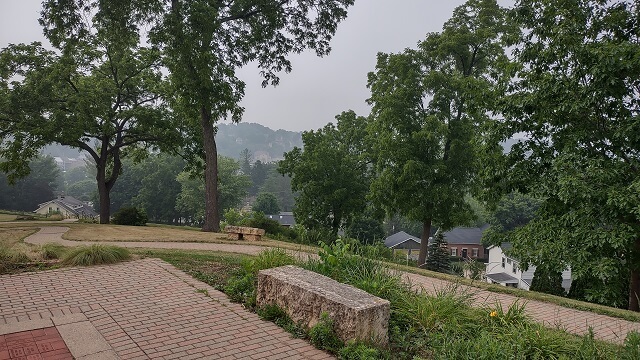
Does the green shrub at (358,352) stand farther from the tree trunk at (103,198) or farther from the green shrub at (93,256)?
the tree trunk at (103,198)

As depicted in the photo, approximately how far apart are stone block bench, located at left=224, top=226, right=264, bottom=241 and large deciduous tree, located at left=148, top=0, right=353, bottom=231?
330 cm

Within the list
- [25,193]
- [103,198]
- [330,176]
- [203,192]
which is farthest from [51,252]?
[25,193]

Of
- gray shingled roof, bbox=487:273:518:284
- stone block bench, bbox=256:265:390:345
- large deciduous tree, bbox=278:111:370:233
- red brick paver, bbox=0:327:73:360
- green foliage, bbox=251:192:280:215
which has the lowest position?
gray shingled roof, bbox=487:273:518:284

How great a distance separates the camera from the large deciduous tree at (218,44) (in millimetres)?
14461

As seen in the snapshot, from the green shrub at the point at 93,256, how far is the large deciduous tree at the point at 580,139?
8.69 metres

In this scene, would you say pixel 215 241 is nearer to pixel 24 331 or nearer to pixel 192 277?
pixel 192 277

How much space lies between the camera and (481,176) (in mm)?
10570

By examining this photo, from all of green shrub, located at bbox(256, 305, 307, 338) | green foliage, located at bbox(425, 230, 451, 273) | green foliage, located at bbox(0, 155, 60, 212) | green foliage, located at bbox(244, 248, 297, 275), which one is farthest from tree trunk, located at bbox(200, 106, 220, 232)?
green foliage, located at bbox(0, 155, 60, 212)

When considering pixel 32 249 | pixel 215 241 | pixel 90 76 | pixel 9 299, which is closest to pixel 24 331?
pixel 9 299

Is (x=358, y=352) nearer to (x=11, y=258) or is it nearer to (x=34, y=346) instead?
(x=34, y=346)

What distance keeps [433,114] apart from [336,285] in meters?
14.1

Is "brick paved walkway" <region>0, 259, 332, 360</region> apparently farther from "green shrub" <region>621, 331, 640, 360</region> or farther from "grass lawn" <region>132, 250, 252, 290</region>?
"green shrub" <region>621, 331, 640, 360</region>

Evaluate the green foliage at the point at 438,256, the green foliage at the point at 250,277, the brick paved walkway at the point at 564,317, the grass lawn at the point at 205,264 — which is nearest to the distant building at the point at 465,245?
the green foliage at the point at 438,256

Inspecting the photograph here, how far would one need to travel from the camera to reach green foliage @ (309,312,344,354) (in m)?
4.39
